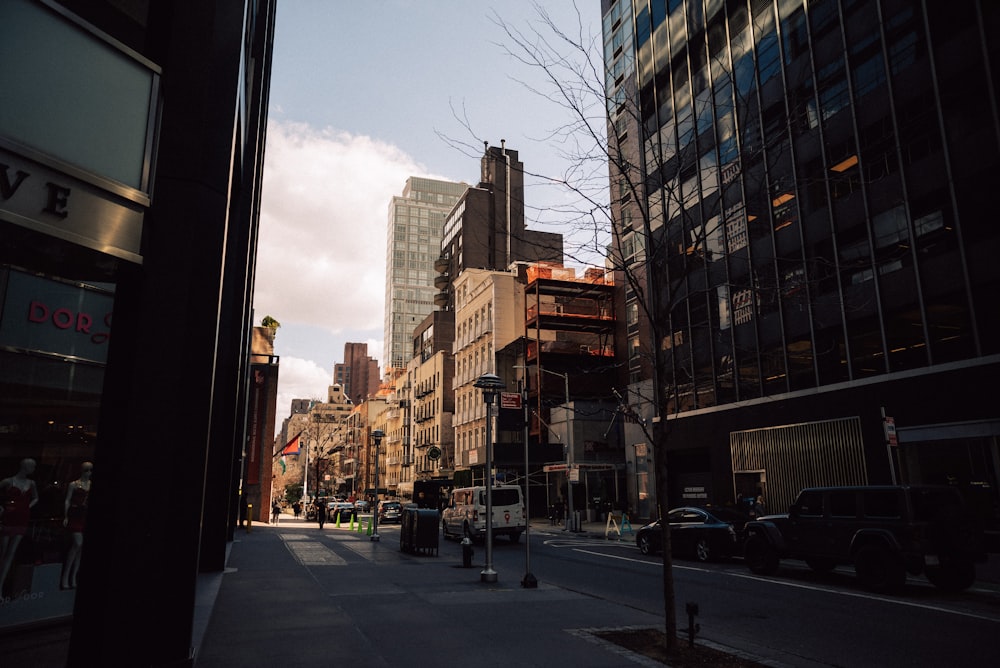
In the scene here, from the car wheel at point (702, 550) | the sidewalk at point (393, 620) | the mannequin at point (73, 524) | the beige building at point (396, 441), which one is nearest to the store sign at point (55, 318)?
the mannequin at point (73, 524)

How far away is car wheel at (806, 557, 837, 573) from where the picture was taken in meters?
15.4

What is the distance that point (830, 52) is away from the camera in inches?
1107

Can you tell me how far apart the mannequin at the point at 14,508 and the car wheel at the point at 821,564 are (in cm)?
1545

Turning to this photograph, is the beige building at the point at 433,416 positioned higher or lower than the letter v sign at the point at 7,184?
higher

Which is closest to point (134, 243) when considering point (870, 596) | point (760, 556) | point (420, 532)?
point (870, 596)

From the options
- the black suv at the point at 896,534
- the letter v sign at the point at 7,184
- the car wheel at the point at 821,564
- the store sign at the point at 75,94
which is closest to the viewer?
the letter v sign at the point at 7,184

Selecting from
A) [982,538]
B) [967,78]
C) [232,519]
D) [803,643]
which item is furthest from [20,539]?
[967,78]

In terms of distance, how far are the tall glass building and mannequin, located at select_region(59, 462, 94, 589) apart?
498 inches

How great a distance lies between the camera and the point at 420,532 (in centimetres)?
2062

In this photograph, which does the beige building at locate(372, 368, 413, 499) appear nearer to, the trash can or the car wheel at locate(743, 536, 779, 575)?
the trash can

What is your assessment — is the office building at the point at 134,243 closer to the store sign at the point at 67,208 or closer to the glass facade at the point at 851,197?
the store sign at the point at 67,208

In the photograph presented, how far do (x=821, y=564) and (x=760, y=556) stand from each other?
55.0 inches

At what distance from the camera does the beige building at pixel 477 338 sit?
61344 millimetres

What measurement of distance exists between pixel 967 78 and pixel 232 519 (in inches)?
1226
